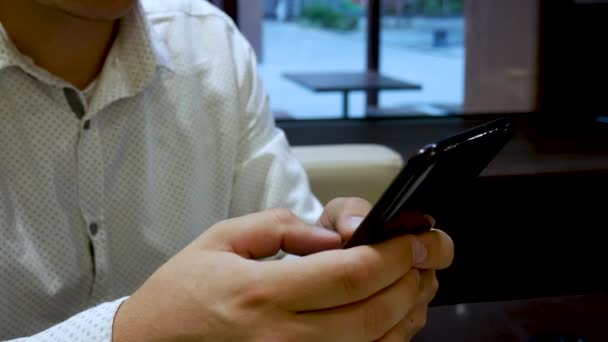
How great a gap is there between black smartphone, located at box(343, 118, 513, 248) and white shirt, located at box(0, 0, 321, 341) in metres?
0.51

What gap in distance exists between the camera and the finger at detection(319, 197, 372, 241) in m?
0.73

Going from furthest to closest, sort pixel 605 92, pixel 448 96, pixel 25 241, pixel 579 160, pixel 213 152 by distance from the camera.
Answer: pixel 448 96 < pixel 605 92 < pixel 579 160 < pixel 213 152 < pixel 25 241

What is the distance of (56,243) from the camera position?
1071 mm

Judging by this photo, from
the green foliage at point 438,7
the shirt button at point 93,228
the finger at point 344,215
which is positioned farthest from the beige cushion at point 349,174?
the green foliage at point 438,7

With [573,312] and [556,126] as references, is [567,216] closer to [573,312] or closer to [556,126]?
[556,126]

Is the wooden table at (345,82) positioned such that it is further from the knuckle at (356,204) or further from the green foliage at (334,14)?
the knuckle at (356,204)

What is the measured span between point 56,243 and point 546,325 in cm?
73

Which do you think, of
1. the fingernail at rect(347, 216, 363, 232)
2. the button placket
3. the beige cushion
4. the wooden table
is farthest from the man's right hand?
the wooden table

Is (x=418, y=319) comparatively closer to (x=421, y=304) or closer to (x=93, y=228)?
(x=421, y=304)

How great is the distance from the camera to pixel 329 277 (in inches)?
21.8

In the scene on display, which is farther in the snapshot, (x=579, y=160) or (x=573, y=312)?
(x=579, y=160)

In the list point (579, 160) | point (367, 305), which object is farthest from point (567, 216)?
point (367, 305)

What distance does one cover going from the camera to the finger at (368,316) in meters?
0.57

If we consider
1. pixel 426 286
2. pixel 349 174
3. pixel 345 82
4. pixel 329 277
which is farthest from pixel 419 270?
pixel 345 82
